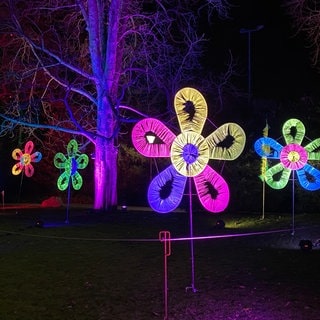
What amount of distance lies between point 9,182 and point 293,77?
1814cm

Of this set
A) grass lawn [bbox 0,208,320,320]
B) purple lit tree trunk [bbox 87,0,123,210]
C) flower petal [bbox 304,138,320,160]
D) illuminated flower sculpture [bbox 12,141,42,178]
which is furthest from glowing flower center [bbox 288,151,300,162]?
illuminated flower sculpture [bbox 12,141,42,178]

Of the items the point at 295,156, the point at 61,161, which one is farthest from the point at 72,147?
the point at 295,156

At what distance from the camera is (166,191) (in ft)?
27.4

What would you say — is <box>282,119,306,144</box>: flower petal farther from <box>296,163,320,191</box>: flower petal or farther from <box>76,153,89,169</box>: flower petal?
<box>76,153,89,169</box>: flower petal

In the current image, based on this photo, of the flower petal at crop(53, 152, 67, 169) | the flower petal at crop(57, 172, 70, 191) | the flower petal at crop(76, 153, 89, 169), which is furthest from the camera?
the flower petal at crop(76, 153, 89, 169)

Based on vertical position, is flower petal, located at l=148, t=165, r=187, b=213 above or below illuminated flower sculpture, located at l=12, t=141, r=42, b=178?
below

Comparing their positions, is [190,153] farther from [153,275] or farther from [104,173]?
[104,173]

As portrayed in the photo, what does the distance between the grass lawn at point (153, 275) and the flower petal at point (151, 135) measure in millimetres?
2076

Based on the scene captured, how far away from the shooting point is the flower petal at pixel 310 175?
43.6 ft

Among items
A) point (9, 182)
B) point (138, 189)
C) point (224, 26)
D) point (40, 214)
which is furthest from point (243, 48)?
point (40, 214)

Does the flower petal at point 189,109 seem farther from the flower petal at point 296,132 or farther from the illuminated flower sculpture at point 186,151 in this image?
the flower petal at point 296,132

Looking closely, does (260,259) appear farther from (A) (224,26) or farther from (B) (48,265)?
(A) (224,26)

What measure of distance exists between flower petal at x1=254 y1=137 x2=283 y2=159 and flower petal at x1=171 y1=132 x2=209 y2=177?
5967mm

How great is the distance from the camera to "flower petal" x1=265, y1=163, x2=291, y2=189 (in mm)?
14258
